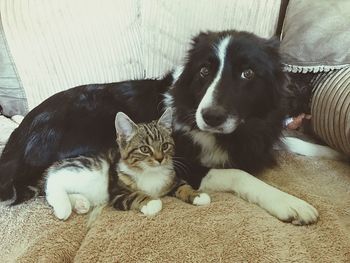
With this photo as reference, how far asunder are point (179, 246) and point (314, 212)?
0.42 metres

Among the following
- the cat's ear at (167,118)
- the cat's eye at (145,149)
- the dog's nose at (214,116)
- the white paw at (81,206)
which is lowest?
the white paw at (81,206)

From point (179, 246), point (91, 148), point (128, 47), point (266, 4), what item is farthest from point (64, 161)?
point (266, 4)

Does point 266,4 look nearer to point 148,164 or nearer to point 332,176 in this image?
point 332,176

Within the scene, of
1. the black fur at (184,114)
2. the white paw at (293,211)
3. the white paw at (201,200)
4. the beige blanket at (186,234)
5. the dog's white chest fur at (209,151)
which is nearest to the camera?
the beige blanket at (186,234)

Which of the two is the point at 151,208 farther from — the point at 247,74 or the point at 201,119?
the point at 247,74

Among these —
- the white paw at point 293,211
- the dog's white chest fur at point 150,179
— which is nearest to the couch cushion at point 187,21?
the dog's white chest fur at point 150,179

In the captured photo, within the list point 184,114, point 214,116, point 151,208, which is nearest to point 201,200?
point 151,208

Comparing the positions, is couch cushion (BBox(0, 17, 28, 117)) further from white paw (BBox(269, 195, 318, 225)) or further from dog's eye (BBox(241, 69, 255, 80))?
white paw (BBox(269, 195, 318, 225))

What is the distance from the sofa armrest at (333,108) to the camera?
5.14 ft

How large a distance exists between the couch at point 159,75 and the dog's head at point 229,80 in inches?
9.7

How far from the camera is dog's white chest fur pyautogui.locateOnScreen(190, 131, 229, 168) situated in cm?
162

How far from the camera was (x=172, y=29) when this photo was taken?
6.33 feet

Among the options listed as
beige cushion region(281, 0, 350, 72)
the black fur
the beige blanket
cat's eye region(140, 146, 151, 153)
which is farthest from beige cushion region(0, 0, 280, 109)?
the beige blanket

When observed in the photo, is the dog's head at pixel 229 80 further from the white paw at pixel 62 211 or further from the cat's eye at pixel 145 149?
the white paw at pixel 62 211
